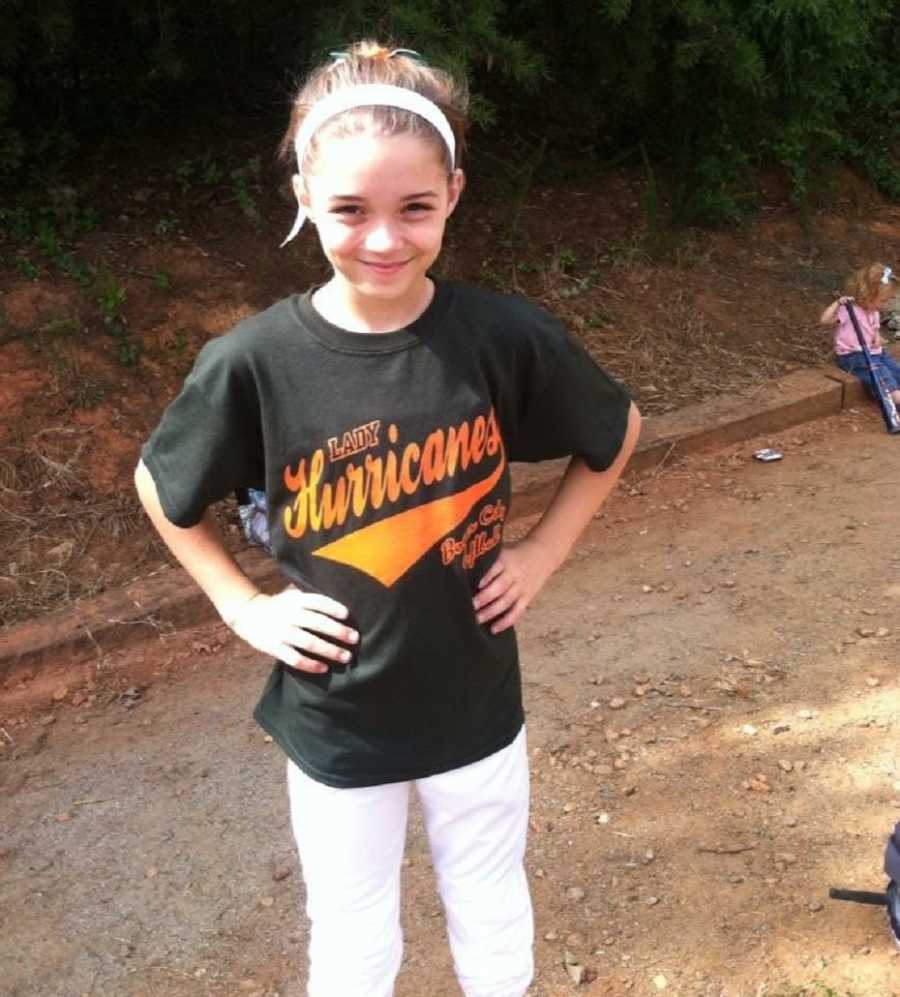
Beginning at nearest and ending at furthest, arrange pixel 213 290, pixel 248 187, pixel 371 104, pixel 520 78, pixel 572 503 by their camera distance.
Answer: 1. pixel 371 104
2. pixel 572 503
3. pixel 520 78
4. pixel 213 290
5. pixel 248 187

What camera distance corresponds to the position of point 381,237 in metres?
1.58

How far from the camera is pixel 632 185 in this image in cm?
729

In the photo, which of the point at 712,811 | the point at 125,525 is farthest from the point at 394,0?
the point at 712,811

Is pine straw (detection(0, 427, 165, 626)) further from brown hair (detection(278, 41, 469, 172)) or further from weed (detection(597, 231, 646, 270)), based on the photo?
weed (detection(597, 231, 646, 270))

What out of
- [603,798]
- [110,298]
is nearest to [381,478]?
[603,798]

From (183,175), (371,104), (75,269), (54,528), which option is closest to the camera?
(371,104)

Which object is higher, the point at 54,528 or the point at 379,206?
the point at 379,206

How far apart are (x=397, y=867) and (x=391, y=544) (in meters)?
0.64

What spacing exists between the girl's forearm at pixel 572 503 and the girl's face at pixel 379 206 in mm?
485

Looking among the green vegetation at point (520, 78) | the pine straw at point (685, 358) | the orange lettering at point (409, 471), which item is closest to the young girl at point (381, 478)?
the orange lettering at point (409, 471)

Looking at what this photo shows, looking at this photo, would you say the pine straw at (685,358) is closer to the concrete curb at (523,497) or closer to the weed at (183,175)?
the concrete curb at (523,497)

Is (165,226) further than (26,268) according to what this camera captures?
Yes

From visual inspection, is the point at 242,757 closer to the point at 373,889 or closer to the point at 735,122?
the point at 373,889

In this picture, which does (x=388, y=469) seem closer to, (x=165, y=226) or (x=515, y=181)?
(x=165, y=226)
